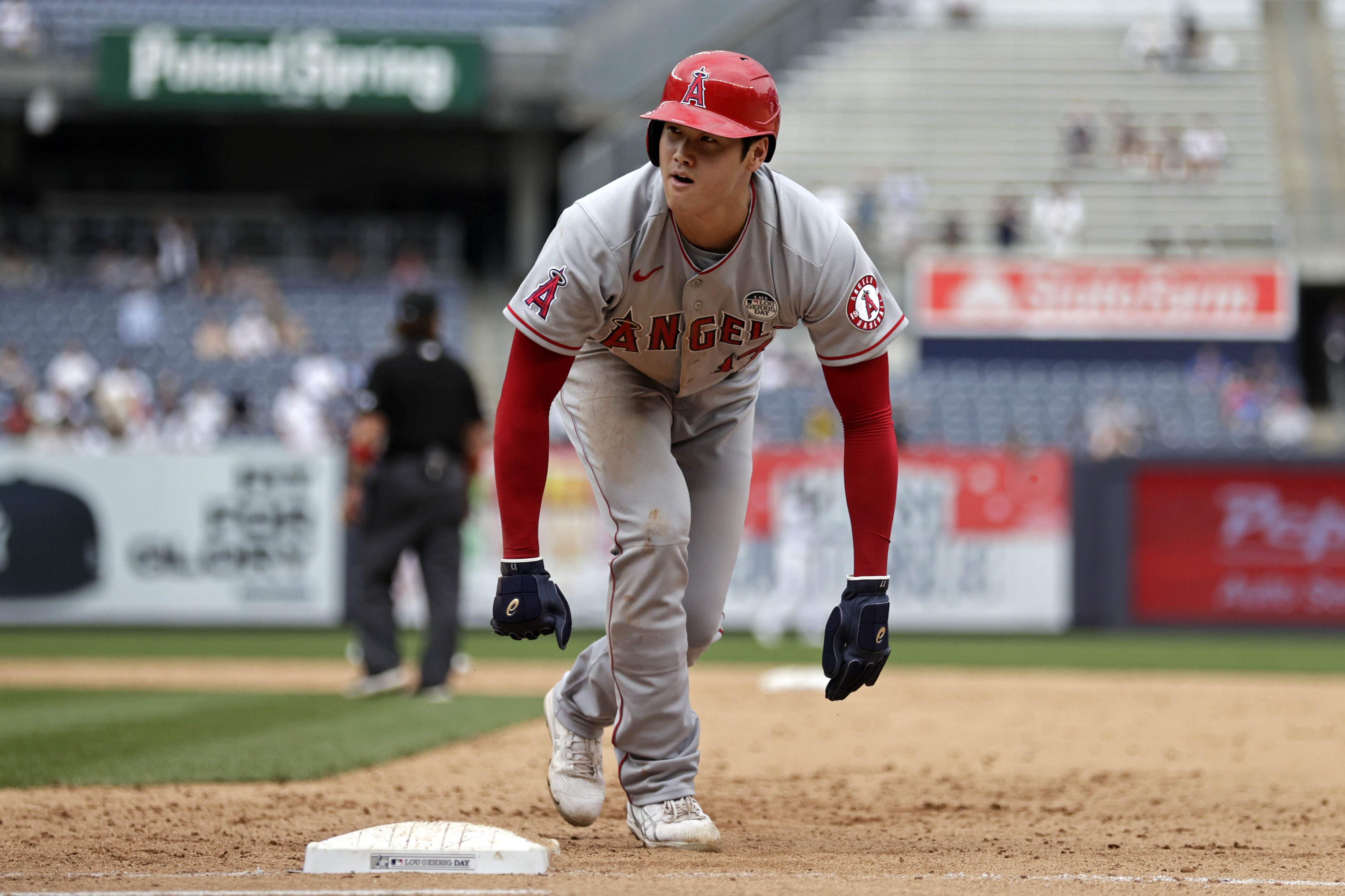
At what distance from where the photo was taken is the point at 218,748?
6168mm

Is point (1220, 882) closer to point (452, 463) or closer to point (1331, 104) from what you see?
point (452, 463)

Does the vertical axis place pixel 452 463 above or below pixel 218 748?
above

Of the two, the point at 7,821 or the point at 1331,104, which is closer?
the point at 7,821

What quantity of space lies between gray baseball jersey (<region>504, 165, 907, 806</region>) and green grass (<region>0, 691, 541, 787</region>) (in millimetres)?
1814

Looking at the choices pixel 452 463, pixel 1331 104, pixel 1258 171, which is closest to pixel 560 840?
pixel 452 463

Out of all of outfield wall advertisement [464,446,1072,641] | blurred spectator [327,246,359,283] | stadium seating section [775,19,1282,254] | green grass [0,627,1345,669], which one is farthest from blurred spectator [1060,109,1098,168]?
green grass [0,627,1345,669]

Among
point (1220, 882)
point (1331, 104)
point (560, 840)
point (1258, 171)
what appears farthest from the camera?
point (1331, 104)

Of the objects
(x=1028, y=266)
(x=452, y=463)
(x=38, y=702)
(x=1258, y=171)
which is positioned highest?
(x=1258, y=171)

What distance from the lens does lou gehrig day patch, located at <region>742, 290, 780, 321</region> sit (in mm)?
3887

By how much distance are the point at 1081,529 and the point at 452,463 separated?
7877 millimetres

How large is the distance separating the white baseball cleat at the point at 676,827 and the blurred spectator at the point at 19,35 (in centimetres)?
2425

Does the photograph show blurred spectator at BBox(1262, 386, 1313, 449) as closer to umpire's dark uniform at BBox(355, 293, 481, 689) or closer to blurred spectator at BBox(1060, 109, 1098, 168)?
blurred spectator at BBox(1060, 109, 1098, 168)

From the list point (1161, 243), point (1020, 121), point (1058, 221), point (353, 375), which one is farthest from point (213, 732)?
point (1020, 121)

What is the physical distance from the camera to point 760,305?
→ 153 inches
